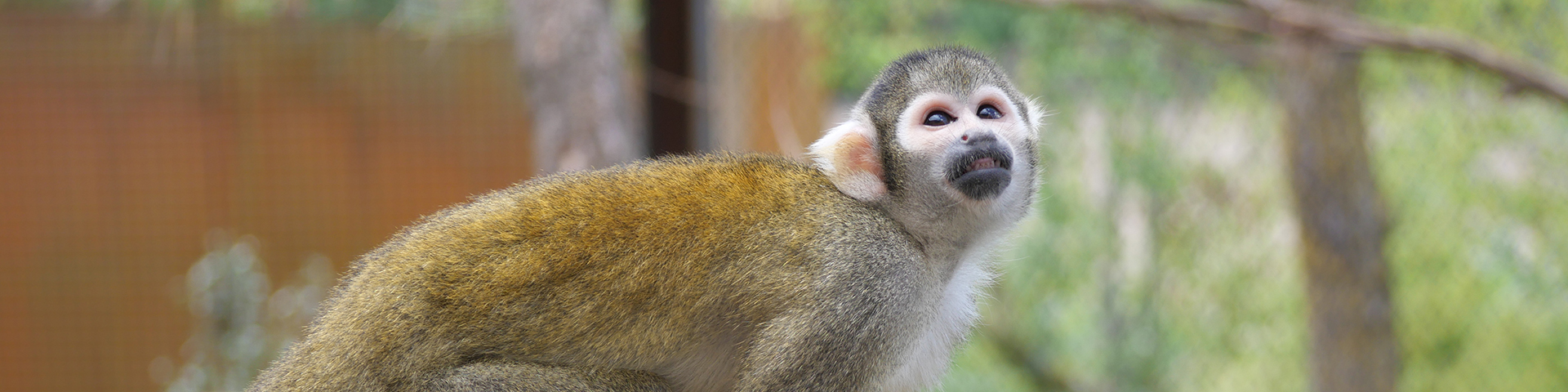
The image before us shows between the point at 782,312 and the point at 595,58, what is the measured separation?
2.25 meters

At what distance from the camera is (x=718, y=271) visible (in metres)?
1.98

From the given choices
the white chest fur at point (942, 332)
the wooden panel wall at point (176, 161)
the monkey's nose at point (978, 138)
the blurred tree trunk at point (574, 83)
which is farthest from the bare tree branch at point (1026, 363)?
the monkey's nose at point (978, 138)

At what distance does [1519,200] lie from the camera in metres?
3.96

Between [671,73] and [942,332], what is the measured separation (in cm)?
260

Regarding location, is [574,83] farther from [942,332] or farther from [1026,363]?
[1026,363]

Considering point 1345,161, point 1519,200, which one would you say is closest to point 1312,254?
point 1345,161

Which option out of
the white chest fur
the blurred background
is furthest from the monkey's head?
the blurred background

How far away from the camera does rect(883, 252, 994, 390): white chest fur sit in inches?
80.4

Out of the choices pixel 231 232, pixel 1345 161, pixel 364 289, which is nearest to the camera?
pixel 364 289

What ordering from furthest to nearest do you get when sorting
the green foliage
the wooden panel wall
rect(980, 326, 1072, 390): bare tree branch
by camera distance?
the wooden panel wall
rect(980, 326, 1072, 390): bare tree branch
the green foliage

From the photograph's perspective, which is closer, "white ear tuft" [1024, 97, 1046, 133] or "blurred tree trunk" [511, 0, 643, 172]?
A: "white ear tuft" [1024, 97, 1046, 133]

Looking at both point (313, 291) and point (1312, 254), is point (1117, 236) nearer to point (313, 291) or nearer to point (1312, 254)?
point (1312, 254)

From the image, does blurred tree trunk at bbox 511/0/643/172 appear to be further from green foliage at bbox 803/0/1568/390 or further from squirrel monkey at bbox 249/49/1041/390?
squirrel monkey at bbox 249/49/1041/390

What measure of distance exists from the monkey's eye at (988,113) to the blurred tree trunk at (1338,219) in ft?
8.71
